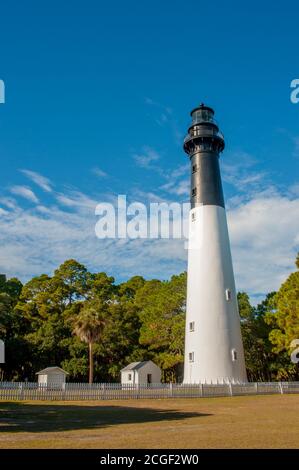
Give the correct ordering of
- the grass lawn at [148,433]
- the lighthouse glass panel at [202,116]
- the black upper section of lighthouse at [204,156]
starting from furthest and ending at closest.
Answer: the lighthouse glass panel at [202,116]
the black upper section of lighthouse at [204,156]
the grass lawn at [148,433]

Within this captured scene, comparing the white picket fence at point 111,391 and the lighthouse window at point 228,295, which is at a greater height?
the lighthouse window at point 228,295

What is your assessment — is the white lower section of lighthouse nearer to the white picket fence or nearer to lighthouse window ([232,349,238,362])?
lighthouse window ([232,349,238,362])

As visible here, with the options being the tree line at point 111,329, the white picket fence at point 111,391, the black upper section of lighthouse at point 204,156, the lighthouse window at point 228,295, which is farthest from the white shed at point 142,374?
the black upper section of lighthouse at point 204,156

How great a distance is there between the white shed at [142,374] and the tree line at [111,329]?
2.60 meters

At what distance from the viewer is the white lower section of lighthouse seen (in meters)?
31.3

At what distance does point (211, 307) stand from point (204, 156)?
467 inches

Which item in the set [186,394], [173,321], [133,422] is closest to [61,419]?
[133,422]

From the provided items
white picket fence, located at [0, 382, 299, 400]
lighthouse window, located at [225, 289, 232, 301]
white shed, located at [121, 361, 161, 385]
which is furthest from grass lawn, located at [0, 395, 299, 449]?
white shed, located at [121, 361, 161, 385]

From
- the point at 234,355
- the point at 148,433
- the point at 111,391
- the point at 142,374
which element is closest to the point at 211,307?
the point at 234,355

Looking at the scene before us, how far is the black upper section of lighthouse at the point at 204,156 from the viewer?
34.4m

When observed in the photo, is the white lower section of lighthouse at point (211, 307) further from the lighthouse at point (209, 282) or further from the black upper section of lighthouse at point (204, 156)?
the black upper section of lighthouse at point (204, 156)

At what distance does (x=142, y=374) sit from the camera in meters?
37.0

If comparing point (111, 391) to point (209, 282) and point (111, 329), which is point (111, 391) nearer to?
point (209, 282)
